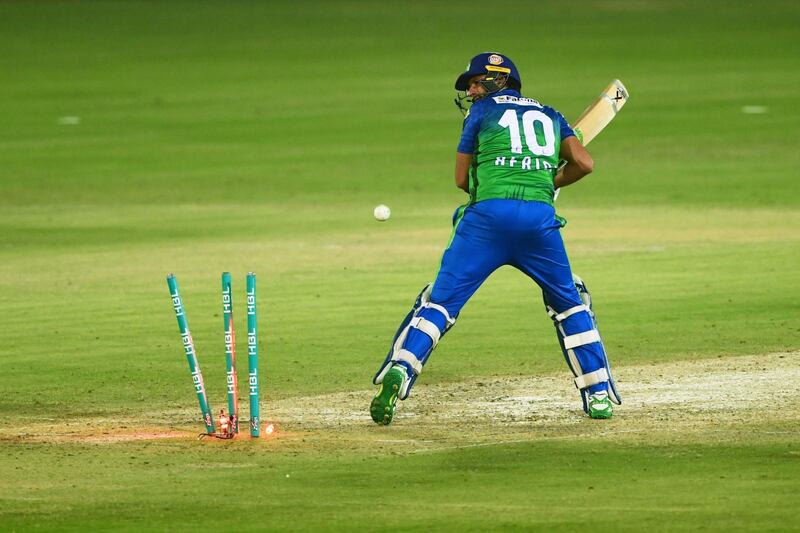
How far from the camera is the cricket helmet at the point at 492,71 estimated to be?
32.2 ft

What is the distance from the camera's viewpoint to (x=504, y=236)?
9.56m

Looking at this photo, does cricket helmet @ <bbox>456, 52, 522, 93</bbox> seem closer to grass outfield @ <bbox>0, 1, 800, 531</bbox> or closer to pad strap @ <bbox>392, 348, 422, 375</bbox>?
pad strap @ <bbox>392, 348, 422, 375</bbox>

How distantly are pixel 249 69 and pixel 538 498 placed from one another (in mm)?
32833

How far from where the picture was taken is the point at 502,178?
9.62 metres

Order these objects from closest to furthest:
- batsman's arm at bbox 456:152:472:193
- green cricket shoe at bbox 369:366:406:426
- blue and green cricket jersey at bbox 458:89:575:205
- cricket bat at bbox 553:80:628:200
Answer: green cricket shoe at bbox 369:366:406:426
blue and green cricket jersey at bbox 458:89:575:205
batsman's arm at bbox 456:152:472:193
cricket bat at bbox 553:80:628:200

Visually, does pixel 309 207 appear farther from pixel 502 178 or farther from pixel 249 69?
pixel 249 69

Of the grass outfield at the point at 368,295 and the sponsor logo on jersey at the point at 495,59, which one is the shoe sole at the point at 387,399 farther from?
the sponsor logo on jersey at the point at 495,59

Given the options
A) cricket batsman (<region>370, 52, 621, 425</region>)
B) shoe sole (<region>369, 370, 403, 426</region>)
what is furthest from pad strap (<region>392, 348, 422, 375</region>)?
shoe sole (<region>369, 370, 403, 426</region>)

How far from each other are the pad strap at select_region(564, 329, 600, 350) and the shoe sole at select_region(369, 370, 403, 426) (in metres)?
0.99

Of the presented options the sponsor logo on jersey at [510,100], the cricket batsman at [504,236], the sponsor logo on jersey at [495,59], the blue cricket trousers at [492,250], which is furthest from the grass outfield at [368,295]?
the sponsor logo on jersey at [495,59]

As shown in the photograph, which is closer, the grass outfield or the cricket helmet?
the grass outfield

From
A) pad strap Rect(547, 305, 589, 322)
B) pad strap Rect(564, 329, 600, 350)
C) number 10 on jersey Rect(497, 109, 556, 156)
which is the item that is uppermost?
number 10 on jersey Rect(497, 109, 556, 156)

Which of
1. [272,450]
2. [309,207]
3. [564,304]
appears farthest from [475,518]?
[309,207]

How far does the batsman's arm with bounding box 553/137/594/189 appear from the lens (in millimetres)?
9852
